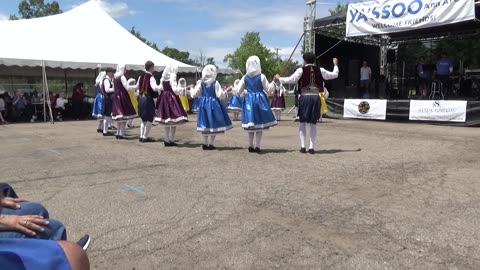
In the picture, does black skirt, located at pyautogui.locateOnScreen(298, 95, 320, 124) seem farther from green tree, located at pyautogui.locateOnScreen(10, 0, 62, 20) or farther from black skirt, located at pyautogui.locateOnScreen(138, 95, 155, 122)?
green tree, located at pyautogui.locateOnScreen(10, 0, 62, 20)

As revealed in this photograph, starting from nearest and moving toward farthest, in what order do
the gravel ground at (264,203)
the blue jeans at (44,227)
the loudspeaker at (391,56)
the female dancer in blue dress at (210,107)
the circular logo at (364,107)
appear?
the blue jeans at (44,227) → the gravel ground at (264,203) → the female dancer in blue dress at (210,107) → the circular logo at (364,107) → the loudspeaker at (391,56)

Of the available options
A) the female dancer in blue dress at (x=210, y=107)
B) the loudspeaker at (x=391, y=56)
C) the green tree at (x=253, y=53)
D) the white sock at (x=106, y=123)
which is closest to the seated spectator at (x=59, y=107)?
the white sock at (x=106, y=123)

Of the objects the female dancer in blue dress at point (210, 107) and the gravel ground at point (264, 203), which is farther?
the female dancer in blue dress at point (210, 107)

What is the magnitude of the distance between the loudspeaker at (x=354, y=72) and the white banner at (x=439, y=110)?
516 cm

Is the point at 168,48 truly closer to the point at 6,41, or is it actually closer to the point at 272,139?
the point at 6,41

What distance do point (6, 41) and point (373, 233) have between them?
18.3 meters

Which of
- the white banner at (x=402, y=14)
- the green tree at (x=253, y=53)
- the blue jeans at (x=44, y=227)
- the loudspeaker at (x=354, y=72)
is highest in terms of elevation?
the green tree at (x=253, y=53)

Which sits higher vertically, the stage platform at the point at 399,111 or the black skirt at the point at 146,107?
the black skirt at the point at 146,107

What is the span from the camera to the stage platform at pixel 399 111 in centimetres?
1293

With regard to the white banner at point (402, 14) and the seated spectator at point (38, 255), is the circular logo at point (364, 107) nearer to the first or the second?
the white banner at point (402, 14)

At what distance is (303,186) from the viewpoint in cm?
548

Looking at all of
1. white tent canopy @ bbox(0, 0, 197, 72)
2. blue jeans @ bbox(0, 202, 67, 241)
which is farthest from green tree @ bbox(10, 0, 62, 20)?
blue jeans @ bbox(0, 202, 67, 241)

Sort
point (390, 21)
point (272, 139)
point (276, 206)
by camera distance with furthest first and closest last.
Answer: point (390, 21) → point (272, 139) → point (276, 206)

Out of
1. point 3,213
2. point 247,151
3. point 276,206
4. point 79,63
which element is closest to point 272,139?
point 247,151
